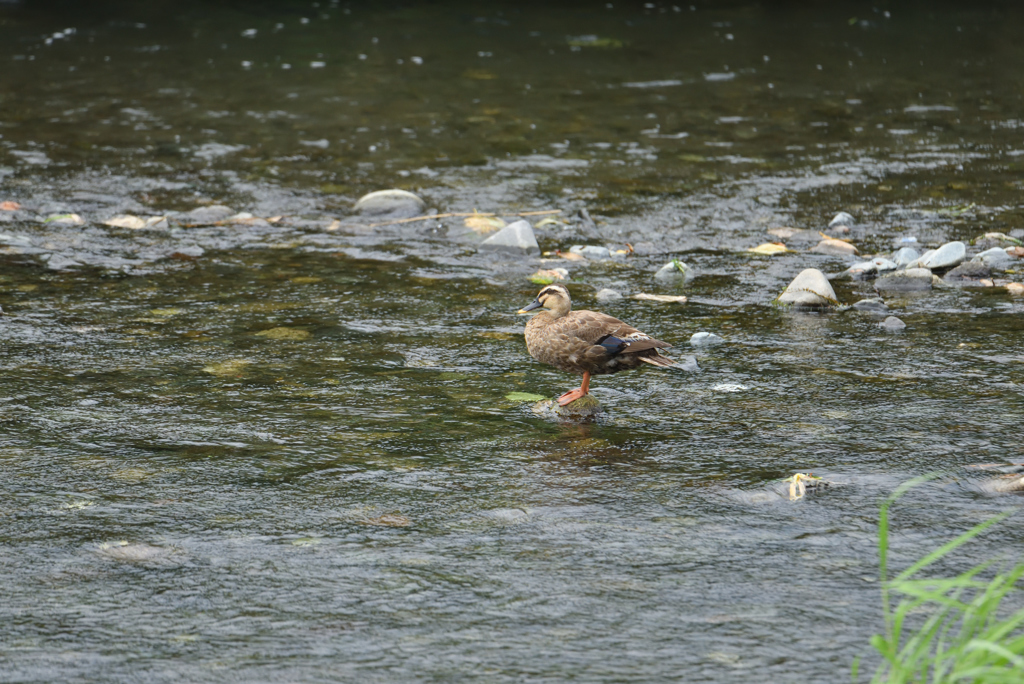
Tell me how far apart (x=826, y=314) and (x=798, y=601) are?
3643 millimetres

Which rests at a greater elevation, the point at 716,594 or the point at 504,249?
the point at 504,249

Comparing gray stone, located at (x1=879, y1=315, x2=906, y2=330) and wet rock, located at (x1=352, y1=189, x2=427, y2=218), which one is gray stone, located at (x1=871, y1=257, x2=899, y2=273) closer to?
gray stone, located at (x1=879, y1=315, x2=906, y2=330)

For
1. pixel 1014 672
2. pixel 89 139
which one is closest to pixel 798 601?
pixel 1014 672

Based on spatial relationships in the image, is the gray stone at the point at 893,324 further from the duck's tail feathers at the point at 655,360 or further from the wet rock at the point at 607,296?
the duck's tail feathers at the point at 655,360

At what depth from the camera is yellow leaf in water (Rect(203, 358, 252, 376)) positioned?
559cm

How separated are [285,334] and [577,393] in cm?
206

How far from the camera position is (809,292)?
6.77 meters

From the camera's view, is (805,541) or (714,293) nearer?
(805,541)

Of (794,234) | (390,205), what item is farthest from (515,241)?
(794,234)

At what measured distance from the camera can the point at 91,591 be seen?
3391mm

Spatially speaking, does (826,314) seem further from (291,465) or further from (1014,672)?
(1014,672)

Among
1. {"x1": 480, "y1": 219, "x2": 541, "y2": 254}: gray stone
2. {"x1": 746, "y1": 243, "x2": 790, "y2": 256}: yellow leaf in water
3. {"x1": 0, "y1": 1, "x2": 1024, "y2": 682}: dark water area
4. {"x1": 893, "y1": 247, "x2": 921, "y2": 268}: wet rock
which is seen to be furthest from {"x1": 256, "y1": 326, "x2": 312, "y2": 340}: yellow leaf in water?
{"x1": 893, "y1": 247, "x2": 921, "y2": 268}: wet rock

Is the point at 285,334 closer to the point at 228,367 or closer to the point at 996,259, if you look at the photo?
the point at 228,367

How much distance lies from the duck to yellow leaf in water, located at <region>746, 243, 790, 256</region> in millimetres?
3321
